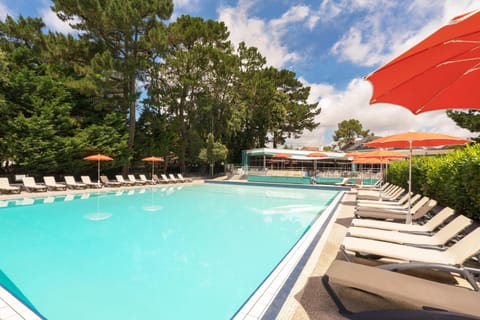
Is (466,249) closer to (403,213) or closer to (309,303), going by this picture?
(309,303)

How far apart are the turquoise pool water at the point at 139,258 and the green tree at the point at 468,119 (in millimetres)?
10481

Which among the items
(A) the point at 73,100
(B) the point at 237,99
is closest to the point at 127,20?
(A) the point at 73,100

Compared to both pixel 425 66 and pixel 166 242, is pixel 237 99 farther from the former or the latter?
pixel 425 66

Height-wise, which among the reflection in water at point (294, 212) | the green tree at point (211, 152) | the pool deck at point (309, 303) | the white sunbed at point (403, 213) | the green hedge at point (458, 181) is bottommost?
the reflection in water at point (294, 212)

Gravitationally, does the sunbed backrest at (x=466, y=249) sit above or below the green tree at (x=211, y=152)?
below

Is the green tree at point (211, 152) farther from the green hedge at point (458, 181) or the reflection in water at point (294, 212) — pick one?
the green hedge at point (458, 181)

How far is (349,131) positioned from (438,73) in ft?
204

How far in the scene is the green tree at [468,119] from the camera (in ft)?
42.4

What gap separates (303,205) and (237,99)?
20264 mm

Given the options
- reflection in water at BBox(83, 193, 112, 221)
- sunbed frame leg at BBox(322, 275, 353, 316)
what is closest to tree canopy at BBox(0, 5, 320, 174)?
reflection in water at BBox(83, 193, 112, 221)

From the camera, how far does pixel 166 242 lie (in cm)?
629

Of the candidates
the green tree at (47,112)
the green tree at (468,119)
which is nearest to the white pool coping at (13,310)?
the green tree at (47,112)

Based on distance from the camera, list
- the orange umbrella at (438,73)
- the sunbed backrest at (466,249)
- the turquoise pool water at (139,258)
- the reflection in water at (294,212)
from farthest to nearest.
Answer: the reflection in water at (294,212), the turquoise pool water at (139,258), the sunbed backrest at (466,249), the orange umbrella at (438,73)

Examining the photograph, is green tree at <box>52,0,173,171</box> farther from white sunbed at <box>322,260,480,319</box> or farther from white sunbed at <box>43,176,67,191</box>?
white sunbed at <box>322,260,480,319</box>
